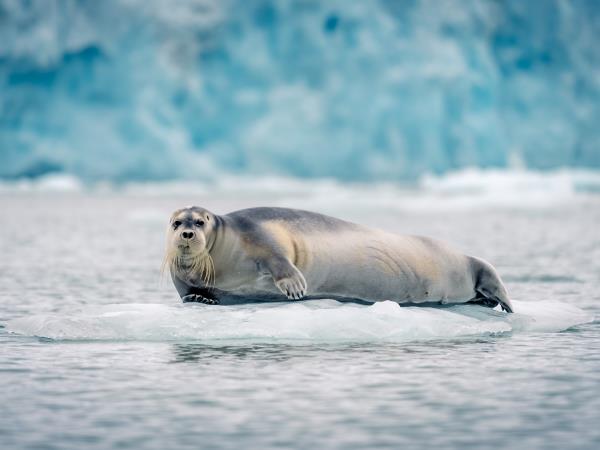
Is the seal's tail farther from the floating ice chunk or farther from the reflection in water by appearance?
the reflection in water

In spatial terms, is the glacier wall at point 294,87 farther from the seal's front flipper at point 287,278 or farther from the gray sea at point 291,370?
the seal's front flipper at point 287,278

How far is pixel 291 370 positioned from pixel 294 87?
103 ft

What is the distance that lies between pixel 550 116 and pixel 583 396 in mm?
34910

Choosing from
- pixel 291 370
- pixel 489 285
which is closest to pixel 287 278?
pixel 291 370

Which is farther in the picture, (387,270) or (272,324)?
(387,270)

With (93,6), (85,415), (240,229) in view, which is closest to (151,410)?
(85,415)

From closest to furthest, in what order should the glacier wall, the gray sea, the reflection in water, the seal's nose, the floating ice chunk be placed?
the gray sea, the reflection in water, the floating ice chunk, the seal's nose, the glacier wall

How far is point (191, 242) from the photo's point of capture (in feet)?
21.1

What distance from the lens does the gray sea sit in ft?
13.7

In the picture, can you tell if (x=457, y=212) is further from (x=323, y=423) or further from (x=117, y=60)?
(x=323, y=423)

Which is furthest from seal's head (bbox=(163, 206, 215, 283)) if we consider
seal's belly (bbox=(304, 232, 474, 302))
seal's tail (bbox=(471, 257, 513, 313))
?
seal's tail (bbox=(471, 257, 513, 313))

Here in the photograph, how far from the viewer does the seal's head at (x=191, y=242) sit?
253 inches

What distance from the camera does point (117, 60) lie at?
35250 millimetres

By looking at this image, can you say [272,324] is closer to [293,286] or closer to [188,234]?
[293,286]
